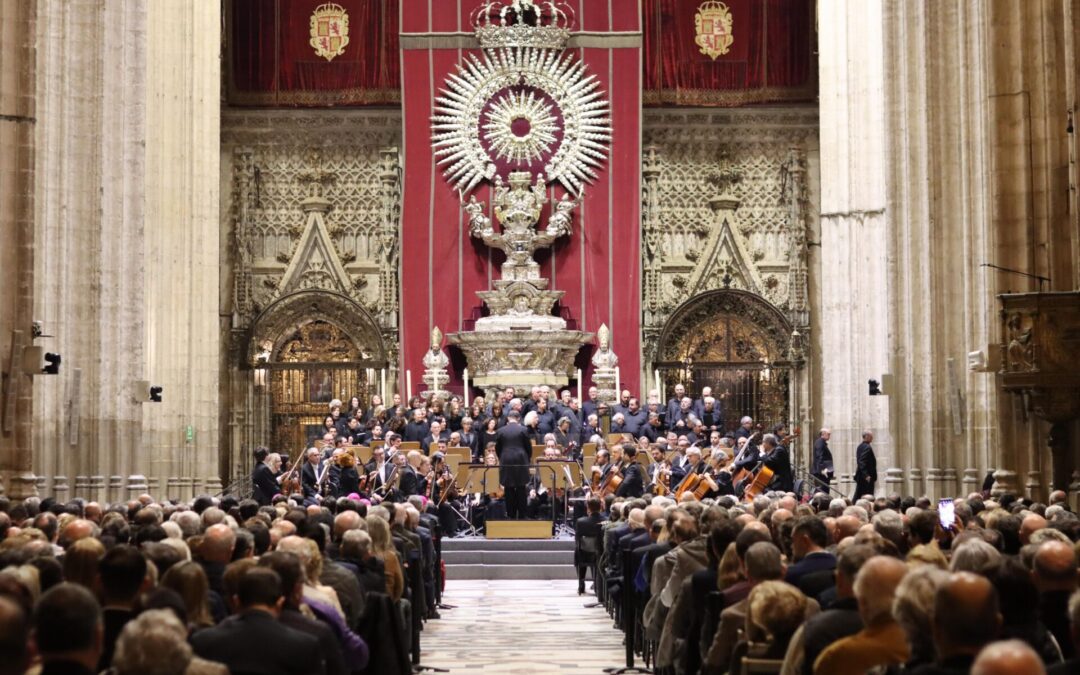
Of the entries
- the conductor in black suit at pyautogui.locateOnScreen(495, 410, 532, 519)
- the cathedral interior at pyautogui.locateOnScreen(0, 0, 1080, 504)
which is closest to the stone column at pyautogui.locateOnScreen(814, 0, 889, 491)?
the cathedral interior at pyautogui.locateOnScreen(0, 0, 1080, 504)

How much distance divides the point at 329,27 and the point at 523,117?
4.30 meters

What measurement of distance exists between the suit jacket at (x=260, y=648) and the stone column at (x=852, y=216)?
20.3 m

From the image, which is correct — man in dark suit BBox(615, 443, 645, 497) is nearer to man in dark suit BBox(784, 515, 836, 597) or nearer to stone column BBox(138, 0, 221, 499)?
stone column BBox(138, 0, 221, 499)

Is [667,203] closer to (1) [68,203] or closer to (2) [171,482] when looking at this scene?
(2) [171,482]

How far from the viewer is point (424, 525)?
653 inches

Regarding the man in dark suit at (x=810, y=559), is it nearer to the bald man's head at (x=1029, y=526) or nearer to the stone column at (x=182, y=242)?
the bald man's head at (x=1029, y=526)

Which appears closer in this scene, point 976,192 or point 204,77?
point 976,192

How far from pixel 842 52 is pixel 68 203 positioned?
43.2ft

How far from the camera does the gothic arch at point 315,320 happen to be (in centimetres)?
3159

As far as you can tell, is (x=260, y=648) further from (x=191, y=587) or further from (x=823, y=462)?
(x=823, y=462)

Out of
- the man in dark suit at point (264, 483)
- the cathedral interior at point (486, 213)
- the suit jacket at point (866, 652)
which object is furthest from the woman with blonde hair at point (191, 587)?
the cathedral interior at point (486, 213)

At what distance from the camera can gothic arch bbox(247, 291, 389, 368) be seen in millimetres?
31594

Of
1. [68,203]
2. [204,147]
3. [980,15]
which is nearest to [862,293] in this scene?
[980,15]

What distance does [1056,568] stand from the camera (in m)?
7.02
